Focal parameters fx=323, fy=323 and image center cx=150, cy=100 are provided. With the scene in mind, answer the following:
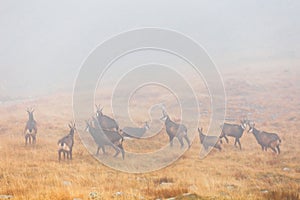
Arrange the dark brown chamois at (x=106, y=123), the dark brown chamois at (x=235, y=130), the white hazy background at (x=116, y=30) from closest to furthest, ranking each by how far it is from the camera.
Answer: the dark brown chamois at (x=106, y=123) < the dark brown chamois at (x=235, y=130) < the white hazy background at (x=116, y=30)

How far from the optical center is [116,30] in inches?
5664

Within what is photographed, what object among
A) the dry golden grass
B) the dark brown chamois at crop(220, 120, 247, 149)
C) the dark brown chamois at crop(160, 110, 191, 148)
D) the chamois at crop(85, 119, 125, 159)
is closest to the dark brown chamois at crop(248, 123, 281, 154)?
the dry golden grass

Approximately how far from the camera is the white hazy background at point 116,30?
9847cm

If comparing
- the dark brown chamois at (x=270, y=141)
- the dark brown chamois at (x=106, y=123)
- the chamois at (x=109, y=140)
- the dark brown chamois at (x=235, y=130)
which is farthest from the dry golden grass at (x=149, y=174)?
the dark brown chamois at (x=106, y=123)

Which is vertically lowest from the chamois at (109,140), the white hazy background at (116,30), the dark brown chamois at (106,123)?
the chamois at (109,140)

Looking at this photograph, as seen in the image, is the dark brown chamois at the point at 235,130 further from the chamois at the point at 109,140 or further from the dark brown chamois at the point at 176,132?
the chamois at the point at 109,140

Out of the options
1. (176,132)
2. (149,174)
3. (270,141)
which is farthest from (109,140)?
(270,141)

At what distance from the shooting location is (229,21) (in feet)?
486

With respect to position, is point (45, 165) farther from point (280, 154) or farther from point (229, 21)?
point (229, 21)

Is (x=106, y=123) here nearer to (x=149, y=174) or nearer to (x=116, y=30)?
(x=149, y=174)

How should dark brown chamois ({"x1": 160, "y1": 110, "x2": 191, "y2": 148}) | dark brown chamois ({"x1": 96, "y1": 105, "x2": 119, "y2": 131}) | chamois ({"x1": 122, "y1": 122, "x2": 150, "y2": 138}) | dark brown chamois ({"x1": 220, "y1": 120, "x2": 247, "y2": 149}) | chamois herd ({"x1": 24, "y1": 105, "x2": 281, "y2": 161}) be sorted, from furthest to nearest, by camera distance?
chamois ({"x1": 122, "y1": 122, "x2": 150, "y2": 138}), dark brown chamois ({"x1": 220, "y1": 120, "x2": 247, "y2": 149}), dark brown chamois ({"x1": 160, "y1": 110, "x2": 191, "y2": 148}), dark brown chamois ({"x1": 96, "y1": 105, "x2": 119, "y2": 131}), chamois herd ({"x1": 24, "y1": 105, "x2": 281, "y2": 161})

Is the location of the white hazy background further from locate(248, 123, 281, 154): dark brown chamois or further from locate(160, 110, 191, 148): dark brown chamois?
locate(160, 110, 191, 148): dark brown chamois

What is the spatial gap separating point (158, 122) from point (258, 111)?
15.1 m

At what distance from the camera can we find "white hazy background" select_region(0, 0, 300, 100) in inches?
3877
